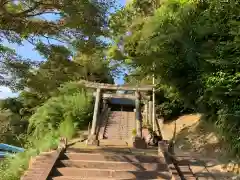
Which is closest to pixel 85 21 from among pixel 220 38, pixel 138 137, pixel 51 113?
pixel 220 38

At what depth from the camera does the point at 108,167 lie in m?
8.13

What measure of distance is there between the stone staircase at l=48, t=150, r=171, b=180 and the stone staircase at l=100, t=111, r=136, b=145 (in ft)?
9.96

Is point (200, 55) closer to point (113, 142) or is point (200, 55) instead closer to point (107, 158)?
point (107, 158)

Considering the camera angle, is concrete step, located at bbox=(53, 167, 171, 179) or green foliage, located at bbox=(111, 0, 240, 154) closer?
concrete step, located at bbox=(53, 167, 171, 179)

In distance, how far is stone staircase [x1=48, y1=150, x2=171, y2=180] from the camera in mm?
7570

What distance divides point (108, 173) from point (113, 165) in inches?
20.1

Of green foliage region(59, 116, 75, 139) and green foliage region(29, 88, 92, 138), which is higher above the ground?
green foliage region(29, 88, 92, 138)

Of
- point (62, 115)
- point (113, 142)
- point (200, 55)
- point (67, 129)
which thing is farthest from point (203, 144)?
point (62, 115)

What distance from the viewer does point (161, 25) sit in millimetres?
12445

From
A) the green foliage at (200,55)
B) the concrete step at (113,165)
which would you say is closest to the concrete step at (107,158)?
the concrete step at (113,165)

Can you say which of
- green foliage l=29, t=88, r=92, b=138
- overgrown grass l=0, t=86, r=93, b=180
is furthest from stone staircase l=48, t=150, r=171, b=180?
green foliage l=29, t=88, r=92, b=138

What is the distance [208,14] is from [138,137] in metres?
4.32

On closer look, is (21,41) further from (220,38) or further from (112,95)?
(112,95)

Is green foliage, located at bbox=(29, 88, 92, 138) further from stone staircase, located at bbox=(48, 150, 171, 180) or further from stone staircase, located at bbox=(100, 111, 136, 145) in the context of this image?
stone staircase, located at bbox=(48, 150, 171, 180)
